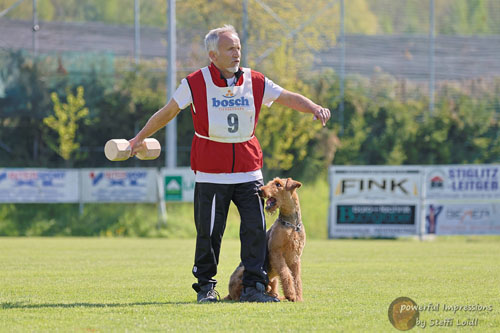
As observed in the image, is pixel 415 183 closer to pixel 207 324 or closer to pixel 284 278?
pixel 284 278

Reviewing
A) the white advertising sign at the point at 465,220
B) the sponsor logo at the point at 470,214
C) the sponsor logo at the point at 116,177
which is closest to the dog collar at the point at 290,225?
the white advertising sign at the point at 465,220

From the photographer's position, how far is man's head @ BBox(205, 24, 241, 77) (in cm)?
672

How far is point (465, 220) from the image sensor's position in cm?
1914

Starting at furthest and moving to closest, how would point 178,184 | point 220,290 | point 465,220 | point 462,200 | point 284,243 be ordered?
point 178,184, point 462,200, point 465,220, point 220,290, point 284,243

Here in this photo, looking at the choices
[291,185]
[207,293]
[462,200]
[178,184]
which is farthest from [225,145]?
[178,184]

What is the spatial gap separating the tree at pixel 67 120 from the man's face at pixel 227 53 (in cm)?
2003

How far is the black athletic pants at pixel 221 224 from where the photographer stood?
6.89 m

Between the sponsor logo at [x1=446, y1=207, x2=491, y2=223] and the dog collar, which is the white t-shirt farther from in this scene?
the sponsor logo at [x1=446, y1=207, x2=491, y2=223]

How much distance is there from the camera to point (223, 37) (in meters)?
6.71

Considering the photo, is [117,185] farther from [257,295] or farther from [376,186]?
[257,295]

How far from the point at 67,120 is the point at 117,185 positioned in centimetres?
609

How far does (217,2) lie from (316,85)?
4.59 metres

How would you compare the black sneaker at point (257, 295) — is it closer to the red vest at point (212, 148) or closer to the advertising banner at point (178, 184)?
the red vest at point (212, 148)

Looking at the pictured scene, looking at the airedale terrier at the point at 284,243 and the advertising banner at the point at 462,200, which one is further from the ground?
the airedale terrier at the point at 284,243
